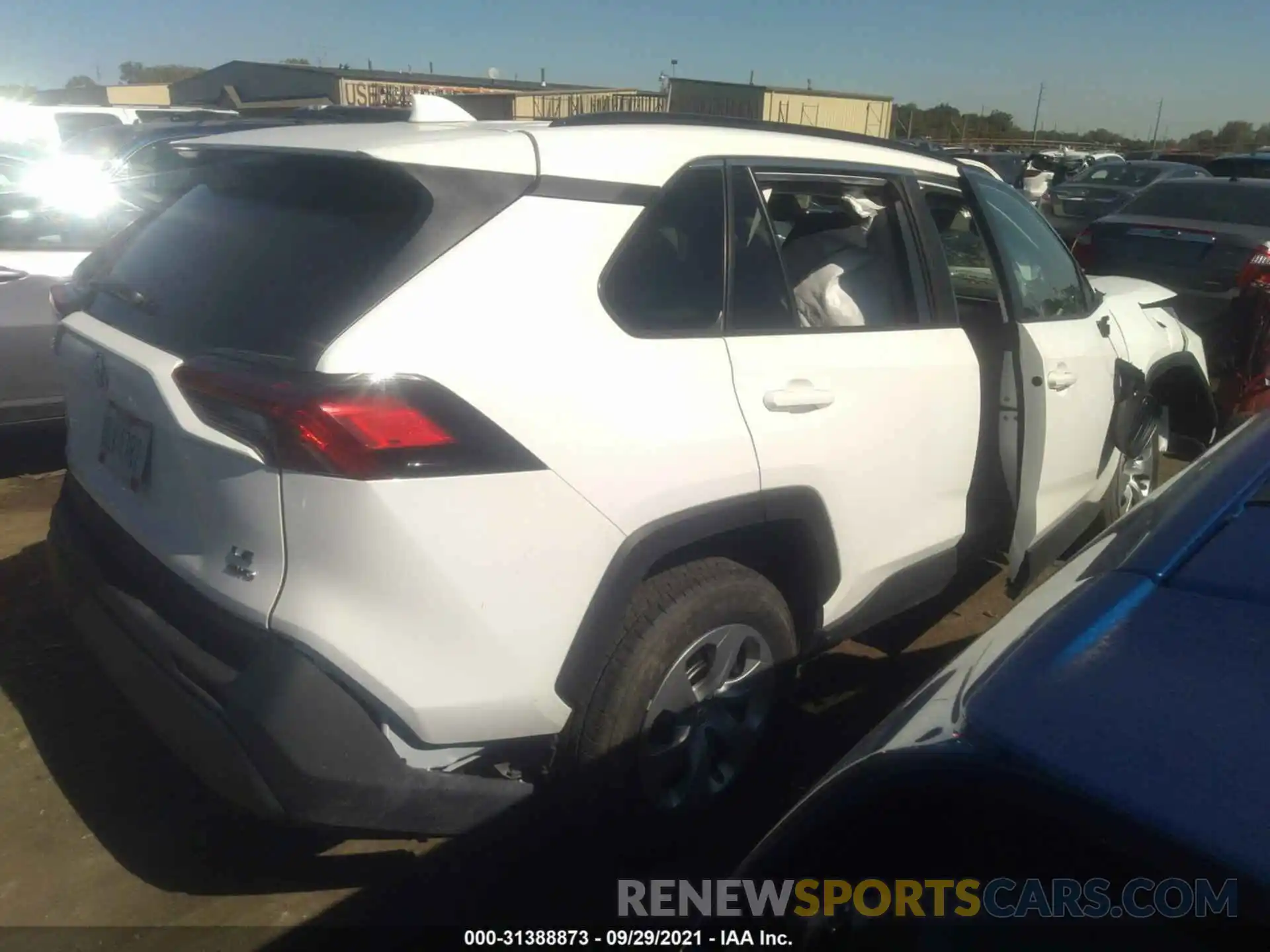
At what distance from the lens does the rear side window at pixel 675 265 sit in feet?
7.87

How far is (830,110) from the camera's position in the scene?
31406mm

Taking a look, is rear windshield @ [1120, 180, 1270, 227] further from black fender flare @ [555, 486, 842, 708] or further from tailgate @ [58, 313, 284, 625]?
tailgate @ [58, 313, 284, 625]

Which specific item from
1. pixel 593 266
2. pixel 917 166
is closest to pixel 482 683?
pixel 593 266

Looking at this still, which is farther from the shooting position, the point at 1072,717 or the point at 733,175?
the point at 733,175

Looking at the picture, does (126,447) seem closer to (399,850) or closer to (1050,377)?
(399,850)

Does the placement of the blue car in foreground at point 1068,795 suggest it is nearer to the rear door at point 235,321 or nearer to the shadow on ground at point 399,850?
the shadow on ground at point 399,850

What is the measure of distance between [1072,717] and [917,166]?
2.49 meters

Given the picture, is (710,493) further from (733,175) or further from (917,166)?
(917,166)

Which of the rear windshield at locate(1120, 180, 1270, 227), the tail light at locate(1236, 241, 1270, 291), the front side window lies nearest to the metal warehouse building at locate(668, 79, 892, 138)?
the rear windshield at locate(1120, 180, 1270, 227)

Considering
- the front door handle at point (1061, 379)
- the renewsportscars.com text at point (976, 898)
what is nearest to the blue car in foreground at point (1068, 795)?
the renewsportscars.com text at point (976, 898)

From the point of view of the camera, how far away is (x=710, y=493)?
8.07 ft

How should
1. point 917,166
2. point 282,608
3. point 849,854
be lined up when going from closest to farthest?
point 849,854, point 282,608, point 917,166

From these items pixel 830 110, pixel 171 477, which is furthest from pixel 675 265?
pixel 830 110

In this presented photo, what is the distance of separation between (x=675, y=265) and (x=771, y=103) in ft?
93.5
